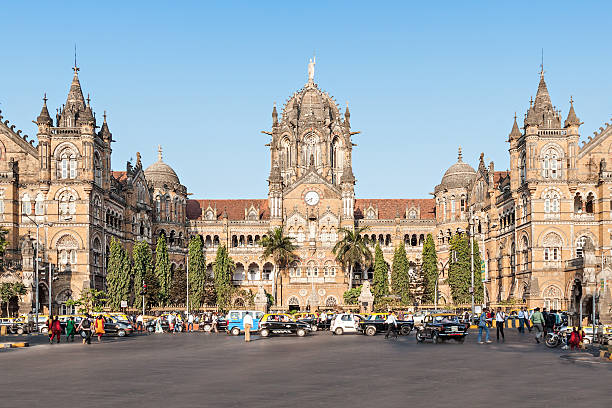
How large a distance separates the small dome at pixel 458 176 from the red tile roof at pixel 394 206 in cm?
587

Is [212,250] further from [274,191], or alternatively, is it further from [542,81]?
[542,81]

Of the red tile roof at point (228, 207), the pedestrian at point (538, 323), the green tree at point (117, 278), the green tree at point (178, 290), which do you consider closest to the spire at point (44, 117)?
the green tree at point (117, 278)

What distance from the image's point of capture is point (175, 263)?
108125 mm

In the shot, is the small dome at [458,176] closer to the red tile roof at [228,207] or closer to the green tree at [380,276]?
the green tree at [380,276]

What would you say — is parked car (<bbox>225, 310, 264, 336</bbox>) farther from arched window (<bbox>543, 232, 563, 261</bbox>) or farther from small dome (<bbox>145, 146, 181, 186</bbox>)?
small dome (<bbox>145, 146, 181, 186</bbox>)

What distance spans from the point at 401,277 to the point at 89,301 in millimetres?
37886

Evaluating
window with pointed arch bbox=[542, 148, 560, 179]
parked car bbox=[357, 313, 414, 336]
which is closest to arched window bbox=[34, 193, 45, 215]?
parked car bbox=[357, 313, 414, 336]

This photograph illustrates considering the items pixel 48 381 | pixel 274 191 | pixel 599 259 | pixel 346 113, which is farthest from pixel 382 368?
pixel 346 113

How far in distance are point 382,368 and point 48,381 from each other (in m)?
11.0

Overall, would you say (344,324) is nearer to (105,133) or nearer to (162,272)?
(162,272)

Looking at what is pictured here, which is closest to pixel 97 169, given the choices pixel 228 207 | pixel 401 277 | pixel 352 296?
pixel 228 207

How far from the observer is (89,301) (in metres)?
79.5

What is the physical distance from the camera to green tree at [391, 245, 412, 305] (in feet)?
320

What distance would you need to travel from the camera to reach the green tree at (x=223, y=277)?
98.2 m
